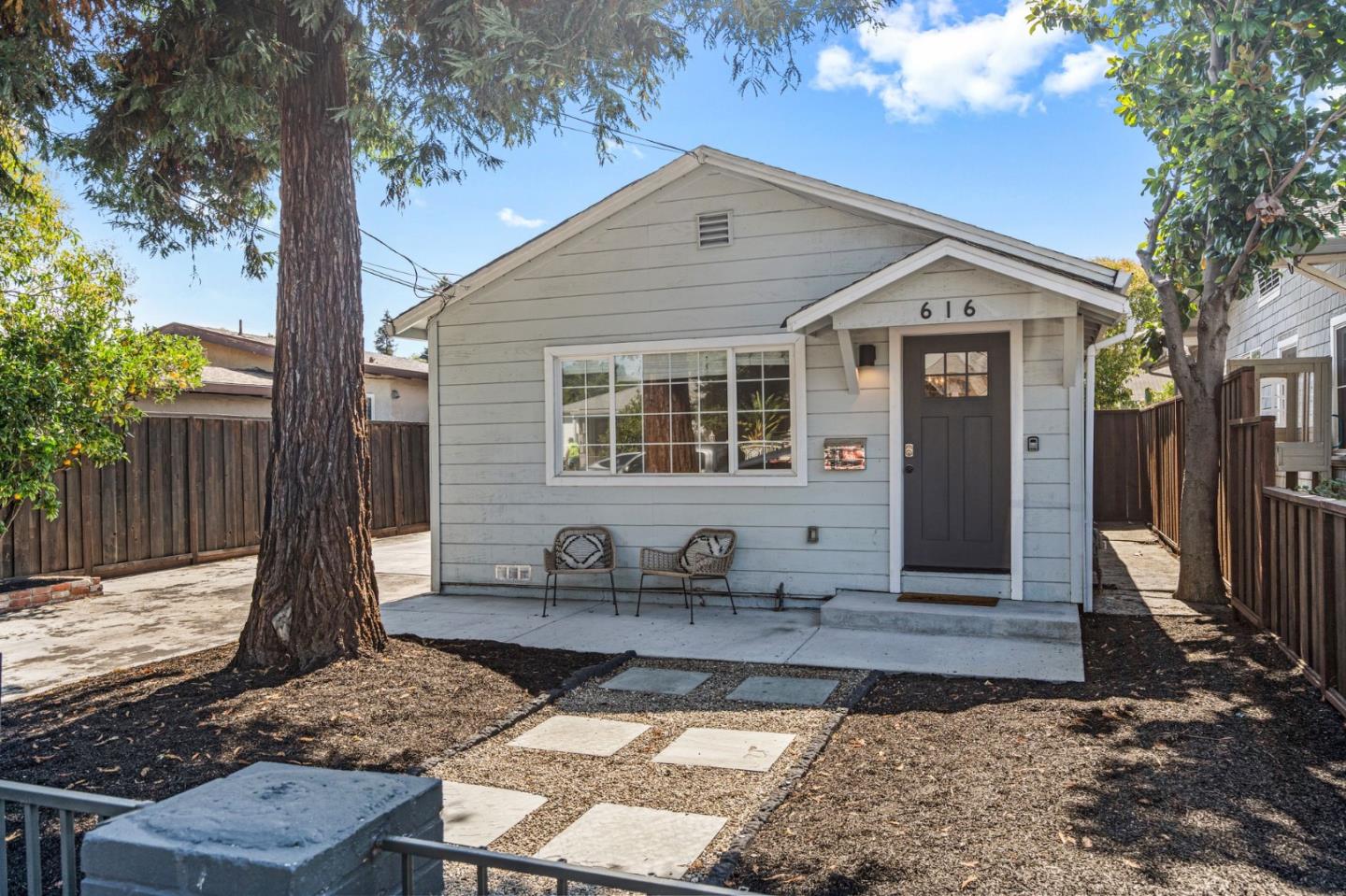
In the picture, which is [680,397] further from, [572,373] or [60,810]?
[60,810]

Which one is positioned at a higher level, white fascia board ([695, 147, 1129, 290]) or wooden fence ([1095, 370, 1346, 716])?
white fascia board ([695, 147, 1129, 290])

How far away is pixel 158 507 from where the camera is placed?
10.4 m

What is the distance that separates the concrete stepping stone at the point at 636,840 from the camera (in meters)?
3.08

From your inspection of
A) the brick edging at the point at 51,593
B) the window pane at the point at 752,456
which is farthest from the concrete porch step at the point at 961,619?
the brick edging at the point at 51,593

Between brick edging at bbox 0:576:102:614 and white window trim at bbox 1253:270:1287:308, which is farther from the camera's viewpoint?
white window trim at bbox 1253:270:1287:308

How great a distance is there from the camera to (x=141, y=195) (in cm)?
737

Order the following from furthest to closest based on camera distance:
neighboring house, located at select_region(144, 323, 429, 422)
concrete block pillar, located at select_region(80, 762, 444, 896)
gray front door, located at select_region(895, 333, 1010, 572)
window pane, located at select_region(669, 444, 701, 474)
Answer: neighboring house, located at select_region(144, 323, 429, 422) < window pane, located at select_region(669, 444, 701, 474) < gray front door, located at select_region(895, 333, 1010, 572) < concrete block pillar, located at select_region(80, 762, 444, 896)

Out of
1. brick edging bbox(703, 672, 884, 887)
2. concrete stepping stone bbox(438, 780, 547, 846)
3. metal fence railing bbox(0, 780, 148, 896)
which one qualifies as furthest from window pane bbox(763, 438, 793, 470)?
metal fence railing bbox(0, 780, 148, 896)

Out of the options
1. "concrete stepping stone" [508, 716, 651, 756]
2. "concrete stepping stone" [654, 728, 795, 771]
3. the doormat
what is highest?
the doormat

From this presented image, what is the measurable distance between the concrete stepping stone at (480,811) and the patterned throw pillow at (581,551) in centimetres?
413

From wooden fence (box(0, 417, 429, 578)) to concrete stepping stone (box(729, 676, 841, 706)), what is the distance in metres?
5.48

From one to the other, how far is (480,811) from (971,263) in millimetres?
4955

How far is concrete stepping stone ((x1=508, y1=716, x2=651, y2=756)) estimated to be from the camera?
432 centimetres

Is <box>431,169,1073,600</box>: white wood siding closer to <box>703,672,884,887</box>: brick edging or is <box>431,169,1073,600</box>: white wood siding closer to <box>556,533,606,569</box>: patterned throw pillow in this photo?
<box>556,533,606,569</box>: patterned throw pillow
